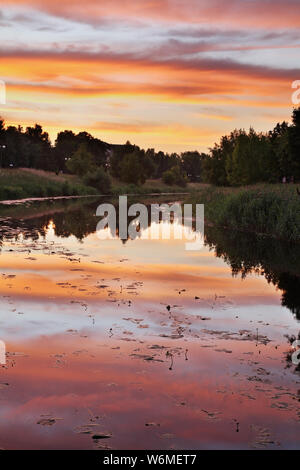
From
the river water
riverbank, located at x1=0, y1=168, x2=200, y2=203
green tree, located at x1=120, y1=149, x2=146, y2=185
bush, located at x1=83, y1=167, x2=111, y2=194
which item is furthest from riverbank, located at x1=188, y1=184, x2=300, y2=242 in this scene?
green tree, located at x1=120, y1=149, x2=146, y2=185

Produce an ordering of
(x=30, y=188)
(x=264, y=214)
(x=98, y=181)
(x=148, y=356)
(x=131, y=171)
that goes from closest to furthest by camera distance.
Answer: (x=148, y=356)
(x=264, y=214)
(x=30, y=188)
(x=98, y=181)
(x=131, y=171)

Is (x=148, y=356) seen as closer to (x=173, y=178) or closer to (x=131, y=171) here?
(x=131, y=171)

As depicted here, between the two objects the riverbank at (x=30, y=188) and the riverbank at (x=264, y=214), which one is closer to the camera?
the riverbank at (x=264, y=214)

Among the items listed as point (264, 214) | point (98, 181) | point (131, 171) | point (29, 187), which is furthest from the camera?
point (131, 171)

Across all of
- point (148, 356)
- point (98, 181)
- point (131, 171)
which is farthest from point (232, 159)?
point (131, 171)

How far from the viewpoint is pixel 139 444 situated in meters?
6.41

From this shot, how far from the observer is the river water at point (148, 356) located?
679cm

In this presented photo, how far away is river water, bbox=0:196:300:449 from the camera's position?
22.3 feet

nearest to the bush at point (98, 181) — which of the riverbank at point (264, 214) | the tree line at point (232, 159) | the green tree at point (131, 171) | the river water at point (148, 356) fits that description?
the tree line at point (232, 159)

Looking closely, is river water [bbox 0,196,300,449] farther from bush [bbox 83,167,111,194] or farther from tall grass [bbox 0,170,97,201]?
bush [bbox 83,167,111,194]

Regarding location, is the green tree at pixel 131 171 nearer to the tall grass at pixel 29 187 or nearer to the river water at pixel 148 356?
the tall grass at pixel 29 187

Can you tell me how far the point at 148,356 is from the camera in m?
9.52

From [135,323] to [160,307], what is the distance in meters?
1.70

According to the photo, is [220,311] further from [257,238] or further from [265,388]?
[257,238]
